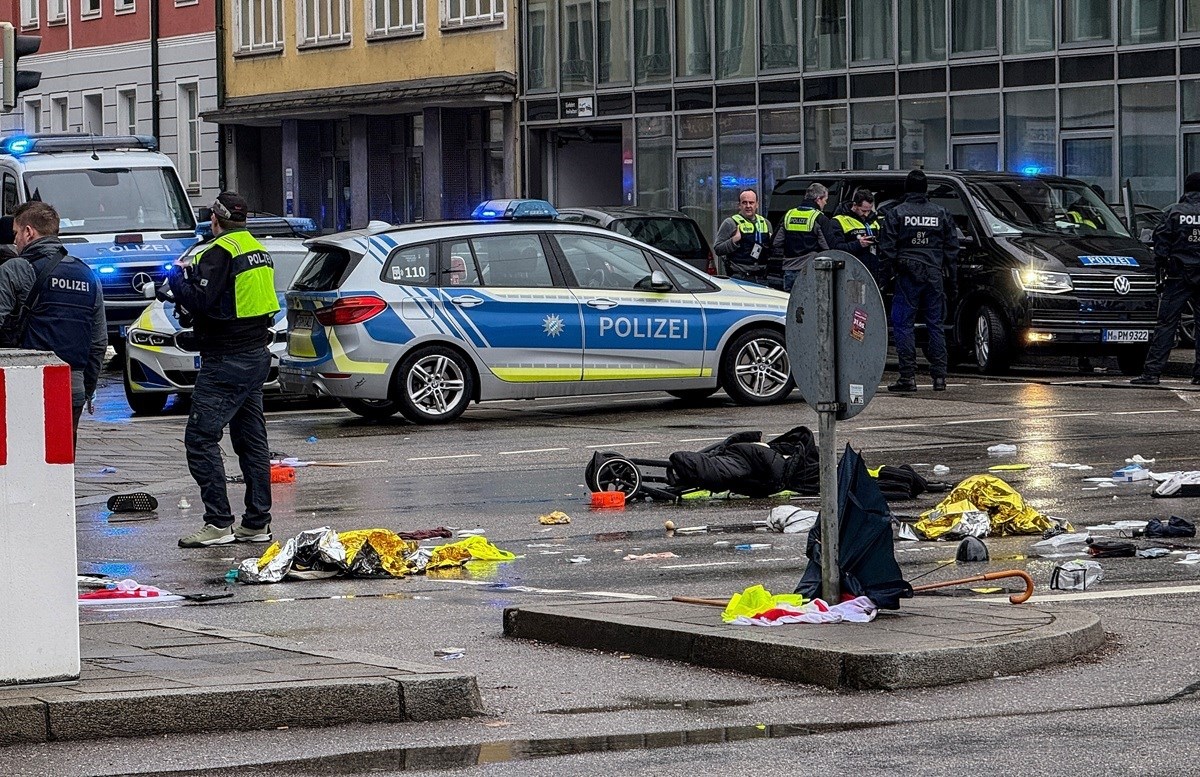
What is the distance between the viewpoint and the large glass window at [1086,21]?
30.4m

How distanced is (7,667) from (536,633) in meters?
2.29

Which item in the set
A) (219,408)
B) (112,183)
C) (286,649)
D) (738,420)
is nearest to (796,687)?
(286,649)

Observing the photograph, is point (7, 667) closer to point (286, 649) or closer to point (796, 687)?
point (286, 649)

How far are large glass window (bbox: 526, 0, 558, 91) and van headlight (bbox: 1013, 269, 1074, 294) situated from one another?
2031cm

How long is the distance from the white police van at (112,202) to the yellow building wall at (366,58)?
15.2 metres

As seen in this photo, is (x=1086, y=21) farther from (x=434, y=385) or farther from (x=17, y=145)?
(x=434, y=385)

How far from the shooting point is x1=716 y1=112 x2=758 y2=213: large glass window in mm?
36812

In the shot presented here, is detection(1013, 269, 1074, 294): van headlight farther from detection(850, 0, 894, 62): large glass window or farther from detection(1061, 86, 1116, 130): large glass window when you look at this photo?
detection(850, 0, 894, 62): large glass window

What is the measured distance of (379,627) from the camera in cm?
892

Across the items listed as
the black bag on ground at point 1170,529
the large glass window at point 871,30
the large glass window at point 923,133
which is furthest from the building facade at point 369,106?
the black bag on ground at point 1170,529

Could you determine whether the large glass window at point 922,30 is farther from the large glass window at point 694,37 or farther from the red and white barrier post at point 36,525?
the red and white barrier post at point 36,525

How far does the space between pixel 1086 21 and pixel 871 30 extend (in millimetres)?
4478

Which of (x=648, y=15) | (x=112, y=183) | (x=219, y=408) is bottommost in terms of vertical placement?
(x=219, y=408)

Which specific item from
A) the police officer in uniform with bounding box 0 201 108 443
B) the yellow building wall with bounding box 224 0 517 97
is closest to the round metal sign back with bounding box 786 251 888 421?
the police officer in uniform with bounding box 0 201 108 443
